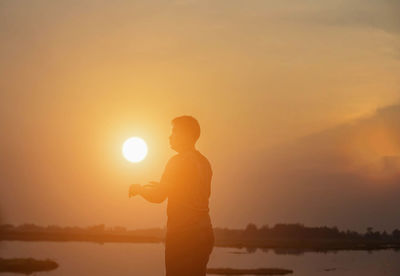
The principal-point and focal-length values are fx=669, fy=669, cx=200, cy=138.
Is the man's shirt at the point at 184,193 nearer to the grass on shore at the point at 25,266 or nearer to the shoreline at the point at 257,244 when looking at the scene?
the grass on shore at the point at 25,266

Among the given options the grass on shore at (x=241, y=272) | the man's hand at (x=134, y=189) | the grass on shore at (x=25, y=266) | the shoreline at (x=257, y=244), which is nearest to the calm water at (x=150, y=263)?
the grass on shore at (x=25, y=266)

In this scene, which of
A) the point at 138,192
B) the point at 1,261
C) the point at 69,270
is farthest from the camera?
the point at 1,261

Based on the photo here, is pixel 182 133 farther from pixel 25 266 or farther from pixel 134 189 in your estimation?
pixel 25 266

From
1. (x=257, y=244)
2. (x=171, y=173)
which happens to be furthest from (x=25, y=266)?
(x=257, y=244)

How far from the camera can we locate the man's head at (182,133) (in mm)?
6188

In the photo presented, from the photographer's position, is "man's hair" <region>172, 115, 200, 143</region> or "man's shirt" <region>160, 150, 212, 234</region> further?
"man's hair" <region>172, 115, 200, 143</region>

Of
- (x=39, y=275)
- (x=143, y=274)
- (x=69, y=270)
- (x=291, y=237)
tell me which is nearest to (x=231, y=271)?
(x=143, y=274)

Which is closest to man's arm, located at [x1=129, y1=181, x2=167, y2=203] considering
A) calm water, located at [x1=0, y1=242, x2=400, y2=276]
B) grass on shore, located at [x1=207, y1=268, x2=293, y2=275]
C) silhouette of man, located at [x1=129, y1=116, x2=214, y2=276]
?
silhouette of man, located at [x1=129, y1=116, x2=214, y2=276]

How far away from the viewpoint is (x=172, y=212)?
5949 millimetres

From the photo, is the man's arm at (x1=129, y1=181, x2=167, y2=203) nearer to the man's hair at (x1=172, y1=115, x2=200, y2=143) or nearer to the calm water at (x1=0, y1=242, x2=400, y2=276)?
the man's hair at (x1=172, y1=115, x2=200, y2=143)

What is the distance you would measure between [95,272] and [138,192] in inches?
1926

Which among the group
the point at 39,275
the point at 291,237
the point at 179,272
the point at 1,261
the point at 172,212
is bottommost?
the point at 179,272

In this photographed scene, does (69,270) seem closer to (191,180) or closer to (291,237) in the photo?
(191,180)

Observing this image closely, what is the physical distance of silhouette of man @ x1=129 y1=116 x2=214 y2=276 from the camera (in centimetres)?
591
